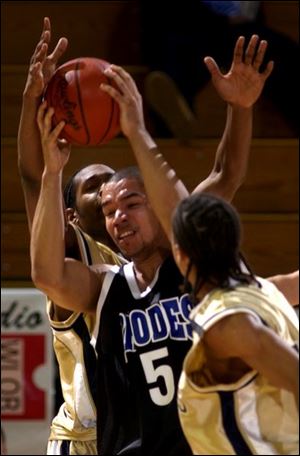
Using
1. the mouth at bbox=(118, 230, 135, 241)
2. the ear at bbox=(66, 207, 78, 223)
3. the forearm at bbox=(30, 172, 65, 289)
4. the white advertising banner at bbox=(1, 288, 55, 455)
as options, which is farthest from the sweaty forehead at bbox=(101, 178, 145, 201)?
the white advertising banner at bbox=(1, 288, 55, 455)

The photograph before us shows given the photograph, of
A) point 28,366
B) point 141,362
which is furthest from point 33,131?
point 28,366

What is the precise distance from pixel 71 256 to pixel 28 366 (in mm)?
2364

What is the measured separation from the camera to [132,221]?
3.57 m

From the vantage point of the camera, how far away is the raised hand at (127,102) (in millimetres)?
3217

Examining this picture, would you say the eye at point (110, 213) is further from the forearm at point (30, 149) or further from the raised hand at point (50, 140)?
the raised hand at point (50, 140)

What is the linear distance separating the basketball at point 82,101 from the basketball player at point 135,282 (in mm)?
49

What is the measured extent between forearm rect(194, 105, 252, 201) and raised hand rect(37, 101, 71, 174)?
1.65ft

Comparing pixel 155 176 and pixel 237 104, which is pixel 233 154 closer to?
pixel 237 104

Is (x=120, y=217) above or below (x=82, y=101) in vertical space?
below

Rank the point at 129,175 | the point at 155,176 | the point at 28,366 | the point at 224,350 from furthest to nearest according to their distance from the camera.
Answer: the point at 28,366 < the point at 129,175 < the point at 155,176 < the point at 224,350

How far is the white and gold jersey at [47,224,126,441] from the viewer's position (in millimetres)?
3820

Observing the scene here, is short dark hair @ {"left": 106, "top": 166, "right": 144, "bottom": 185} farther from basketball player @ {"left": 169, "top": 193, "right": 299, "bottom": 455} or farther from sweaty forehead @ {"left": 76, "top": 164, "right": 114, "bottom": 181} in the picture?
basketball player @ {"left": 169, "top": 193, "right": 299, "bottom": 455}

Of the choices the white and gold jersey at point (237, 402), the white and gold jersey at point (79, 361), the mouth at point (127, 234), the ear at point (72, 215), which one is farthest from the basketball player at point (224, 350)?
the ear at point (72, 215)

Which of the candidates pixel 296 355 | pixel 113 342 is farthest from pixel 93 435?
pixel 296 355
